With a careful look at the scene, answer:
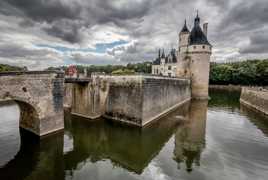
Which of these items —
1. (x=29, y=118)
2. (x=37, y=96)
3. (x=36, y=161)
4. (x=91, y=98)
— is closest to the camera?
(x=36, y=161)

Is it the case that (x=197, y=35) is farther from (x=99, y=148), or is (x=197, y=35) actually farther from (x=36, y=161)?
(x=36, y=161)

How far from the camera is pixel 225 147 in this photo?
8.63 metres

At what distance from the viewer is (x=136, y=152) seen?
8.01 m

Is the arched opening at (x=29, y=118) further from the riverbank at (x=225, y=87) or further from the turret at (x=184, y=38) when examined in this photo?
the riverbank at (x=225, y=87)

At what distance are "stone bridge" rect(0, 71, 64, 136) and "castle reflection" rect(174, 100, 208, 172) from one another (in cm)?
772

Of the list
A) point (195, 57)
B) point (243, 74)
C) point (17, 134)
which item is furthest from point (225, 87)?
point (17, 134)

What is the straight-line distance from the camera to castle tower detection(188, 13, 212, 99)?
24.5 meters

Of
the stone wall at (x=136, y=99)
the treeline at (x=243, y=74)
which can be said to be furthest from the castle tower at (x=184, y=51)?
the treeline at (x=243, y=74)

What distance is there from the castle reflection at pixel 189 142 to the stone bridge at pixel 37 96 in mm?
7717

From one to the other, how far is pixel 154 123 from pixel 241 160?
6.33 m

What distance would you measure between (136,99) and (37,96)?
6.46 m

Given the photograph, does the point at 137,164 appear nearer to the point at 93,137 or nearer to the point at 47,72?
the point at 93,137

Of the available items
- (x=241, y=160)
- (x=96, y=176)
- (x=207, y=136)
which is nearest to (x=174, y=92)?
(x=207, y=136)

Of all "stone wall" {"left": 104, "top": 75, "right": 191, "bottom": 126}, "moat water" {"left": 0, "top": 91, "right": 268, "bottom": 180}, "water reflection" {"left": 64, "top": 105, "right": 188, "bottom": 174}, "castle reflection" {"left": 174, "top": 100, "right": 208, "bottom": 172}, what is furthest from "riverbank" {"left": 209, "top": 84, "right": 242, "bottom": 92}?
"water reflection" {"left": 64, "top": 105, "right": 188, "bottom": 174}
